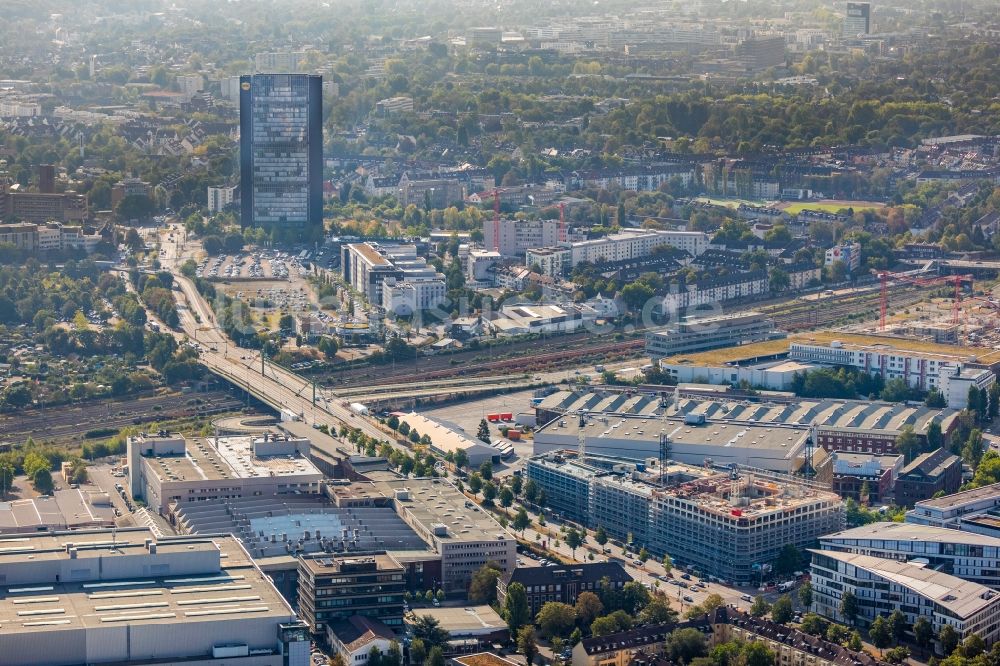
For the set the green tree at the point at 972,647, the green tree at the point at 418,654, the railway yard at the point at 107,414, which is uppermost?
the green tree at the point at 972,647

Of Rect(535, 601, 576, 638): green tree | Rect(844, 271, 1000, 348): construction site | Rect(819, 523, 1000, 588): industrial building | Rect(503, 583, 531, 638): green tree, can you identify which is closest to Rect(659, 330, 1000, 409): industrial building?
Rect(844, 271, 1000, 348): construction site

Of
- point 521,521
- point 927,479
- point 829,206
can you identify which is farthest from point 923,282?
point 521,521

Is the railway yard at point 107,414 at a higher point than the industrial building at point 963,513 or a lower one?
lower

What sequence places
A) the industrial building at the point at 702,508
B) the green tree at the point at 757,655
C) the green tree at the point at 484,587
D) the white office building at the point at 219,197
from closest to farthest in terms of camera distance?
the green tree at the point at 757,655 → the green tree at the point at 484,587 → the industrial building at the point at 702,508 → the white office building at the point at 219,197

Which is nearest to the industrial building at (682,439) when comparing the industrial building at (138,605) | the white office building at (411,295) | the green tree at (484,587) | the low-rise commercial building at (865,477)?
the low-rise commercial building at (865,477)

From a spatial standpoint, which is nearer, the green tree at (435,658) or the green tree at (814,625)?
the green tree at (435,658)

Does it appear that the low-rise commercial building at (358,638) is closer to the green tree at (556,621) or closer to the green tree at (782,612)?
the green tree at (556,621)

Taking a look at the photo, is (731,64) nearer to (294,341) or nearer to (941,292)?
(941,292)

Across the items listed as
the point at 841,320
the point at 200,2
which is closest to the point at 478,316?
the point at 841,320
